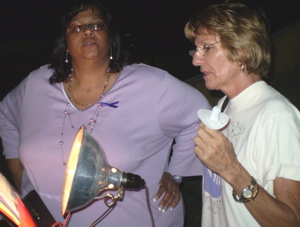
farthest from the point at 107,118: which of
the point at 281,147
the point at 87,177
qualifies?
the point at 281,147

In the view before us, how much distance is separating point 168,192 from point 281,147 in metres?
0.97

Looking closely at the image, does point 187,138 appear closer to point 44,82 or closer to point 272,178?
point 272,178

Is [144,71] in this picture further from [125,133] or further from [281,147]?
[281,147]

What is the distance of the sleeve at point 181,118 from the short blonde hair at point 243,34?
43 centimetres

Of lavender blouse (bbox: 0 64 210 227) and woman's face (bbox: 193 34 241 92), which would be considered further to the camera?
lavender blouse (bbox: 0 64 210 227)

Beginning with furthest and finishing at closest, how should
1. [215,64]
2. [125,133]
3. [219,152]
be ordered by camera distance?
[125,133], [215,64], [219,152]

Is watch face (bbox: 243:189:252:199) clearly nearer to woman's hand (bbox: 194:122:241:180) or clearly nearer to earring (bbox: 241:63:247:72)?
woman's hand (bbox: 194:122:241:180)

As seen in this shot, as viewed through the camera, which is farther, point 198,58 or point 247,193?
point 198,58

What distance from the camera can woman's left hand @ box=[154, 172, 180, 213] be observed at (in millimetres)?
1863

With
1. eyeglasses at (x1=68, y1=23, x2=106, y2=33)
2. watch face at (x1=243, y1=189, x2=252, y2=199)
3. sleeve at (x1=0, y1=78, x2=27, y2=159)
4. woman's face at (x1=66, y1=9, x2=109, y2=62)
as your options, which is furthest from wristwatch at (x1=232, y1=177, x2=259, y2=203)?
sleeve at (x1=0, y1=78, x2=27, y2=159)

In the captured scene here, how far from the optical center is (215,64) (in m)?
1.60

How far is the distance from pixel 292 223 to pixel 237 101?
69 centimetres

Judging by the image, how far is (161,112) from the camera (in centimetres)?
179

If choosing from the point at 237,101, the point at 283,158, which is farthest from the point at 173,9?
the point at 283,158
